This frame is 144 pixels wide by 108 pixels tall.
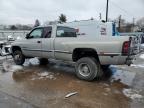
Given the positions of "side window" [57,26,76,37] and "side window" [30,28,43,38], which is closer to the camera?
"side window" [57,26,76,37]

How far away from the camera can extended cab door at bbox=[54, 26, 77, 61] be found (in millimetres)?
7059

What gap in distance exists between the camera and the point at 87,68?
22.1 ft

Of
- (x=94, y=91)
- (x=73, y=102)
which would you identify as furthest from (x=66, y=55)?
(x=73, y=102)

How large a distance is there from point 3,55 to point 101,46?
284 inches

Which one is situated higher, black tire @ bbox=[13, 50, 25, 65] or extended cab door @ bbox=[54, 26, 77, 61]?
extended cab door @ bbox=[54, 26, 77, 61]

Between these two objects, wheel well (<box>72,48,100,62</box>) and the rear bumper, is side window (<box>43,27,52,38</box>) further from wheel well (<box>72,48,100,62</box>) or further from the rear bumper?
the rear bumper

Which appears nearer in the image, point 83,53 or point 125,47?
point 125,47

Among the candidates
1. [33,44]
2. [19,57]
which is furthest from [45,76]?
[19,57]

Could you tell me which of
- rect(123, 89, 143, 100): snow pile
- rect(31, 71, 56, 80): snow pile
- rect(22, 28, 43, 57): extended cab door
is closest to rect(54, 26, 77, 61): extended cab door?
rect(31, 71, 56, 80): snow pile

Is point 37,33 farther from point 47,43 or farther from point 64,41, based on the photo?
point 64,41

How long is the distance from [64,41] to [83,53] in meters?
0.80

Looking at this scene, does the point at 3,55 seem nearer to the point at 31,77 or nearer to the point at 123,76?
the point at 31,77

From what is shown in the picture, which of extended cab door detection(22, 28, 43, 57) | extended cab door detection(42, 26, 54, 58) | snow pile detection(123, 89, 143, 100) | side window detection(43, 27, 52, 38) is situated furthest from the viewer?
extended cab door detection(22, 28, 43, 57)

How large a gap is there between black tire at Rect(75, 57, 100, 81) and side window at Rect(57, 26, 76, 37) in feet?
3.42
